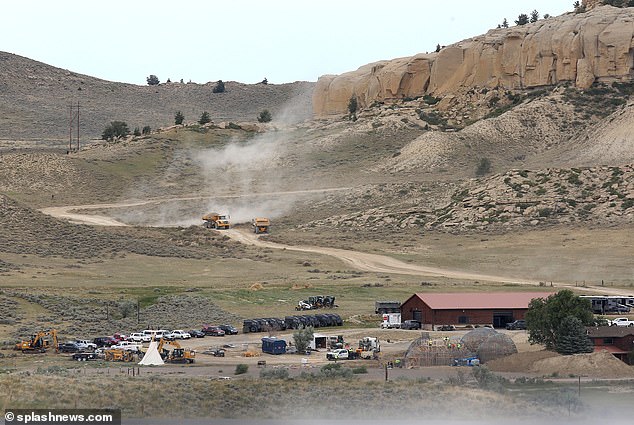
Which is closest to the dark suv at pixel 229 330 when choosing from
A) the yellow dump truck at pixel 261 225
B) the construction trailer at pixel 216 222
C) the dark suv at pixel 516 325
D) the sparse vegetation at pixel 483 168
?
the dark suv at pixel 516 325

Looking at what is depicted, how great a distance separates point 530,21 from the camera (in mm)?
181125

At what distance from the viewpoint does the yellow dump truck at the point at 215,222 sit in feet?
418

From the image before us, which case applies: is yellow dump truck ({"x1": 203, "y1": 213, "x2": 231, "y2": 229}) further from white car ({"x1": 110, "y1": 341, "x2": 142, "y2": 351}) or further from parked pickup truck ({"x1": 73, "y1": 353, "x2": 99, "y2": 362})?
parked pickup truck ({"x1": 73, "y1": 353, "x2": 99, "y2": 362})

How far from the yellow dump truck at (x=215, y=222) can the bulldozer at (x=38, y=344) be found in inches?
2435

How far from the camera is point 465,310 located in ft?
245

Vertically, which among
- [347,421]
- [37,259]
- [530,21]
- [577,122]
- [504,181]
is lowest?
[347,421]

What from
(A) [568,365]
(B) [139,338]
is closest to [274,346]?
(B) [139,338]

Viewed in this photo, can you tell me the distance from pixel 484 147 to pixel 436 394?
10615 centimetres

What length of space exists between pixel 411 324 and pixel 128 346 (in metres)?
17.2

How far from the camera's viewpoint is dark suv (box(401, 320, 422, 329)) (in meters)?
74.1

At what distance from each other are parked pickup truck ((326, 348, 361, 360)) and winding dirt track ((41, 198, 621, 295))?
30517 millimetres

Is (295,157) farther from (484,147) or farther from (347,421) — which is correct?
(347,421)

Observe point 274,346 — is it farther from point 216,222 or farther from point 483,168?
point 483,168

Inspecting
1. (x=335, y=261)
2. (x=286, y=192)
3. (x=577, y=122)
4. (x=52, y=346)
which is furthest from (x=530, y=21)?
(x=52, y=346)
